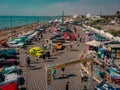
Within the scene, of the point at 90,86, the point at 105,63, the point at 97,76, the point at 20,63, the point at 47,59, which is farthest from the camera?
the point at 47,59

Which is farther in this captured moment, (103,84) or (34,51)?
(34,51)

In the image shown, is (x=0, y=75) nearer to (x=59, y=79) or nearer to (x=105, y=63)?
(x=59, y=79)

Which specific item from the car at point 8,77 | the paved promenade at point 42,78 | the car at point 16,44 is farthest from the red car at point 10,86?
the car at point 16,44

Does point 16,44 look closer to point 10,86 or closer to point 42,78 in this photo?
point 42,78

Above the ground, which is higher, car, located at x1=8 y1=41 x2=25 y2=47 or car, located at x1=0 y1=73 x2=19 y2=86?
car, located at x1=0 y1=73 x2=19 y2=86

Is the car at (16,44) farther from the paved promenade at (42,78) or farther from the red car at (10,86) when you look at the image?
the red car at (10,86)

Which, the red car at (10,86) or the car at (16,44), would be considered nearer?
the red car at (10,86)

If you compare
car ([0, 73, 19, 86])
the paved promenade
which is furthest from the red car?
the paved promenade

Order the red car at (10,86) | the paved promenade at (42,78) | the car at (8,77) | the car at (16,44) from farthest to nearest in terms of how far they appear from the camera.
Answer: the car at (16,44) → the paved promenade at (42,78) → the car at (8,77) → the red car at (10,86)

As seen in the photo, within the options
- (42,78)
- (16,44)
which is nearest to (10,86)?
(42,78)

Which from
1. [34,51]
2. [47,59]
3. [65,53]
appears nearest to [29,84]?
[47,59]

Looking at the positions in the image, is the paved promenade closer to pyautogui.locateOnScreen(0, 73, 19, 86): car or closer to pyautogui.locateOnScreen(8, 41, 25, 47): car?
pyautogui.locateOnScreen(0, 73, 19, 86): car
